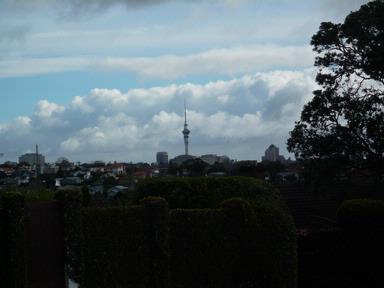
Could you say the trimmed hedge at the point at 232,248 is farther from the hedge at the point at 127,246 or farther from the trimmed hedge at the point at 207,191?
the trimmed hedge at the point at 207,191

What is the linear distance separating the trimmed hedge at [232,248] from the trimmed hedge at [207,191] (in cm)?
110

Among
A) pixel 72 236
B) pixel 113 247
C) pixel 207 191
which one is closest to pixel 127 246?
pixel 113 247

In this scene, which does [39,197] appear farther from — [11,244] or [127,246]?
[127,246]

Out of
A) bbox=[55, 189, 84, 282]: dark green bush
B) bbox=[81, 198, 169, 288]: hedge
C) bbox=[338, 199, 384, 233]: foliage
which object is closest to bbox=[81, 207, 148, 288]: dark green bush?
bbox=[81, 198, 169, 288]: hedge

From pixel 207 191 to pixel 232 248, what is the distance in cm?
170

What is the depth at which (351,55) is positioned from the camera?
1079 inches

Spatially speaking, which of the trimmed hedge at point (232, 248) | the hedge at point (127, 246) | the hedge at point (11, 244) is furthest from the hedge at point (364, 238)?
the hedge at point (11, 244)

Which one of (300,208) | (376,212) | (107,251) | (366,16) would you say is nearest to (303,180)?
(300,208)

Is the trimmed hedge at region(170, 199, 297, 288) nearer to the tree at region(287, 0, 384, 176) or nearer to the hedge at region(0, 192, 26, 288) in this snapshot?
the hedge at region(0, 192, 26, 288)

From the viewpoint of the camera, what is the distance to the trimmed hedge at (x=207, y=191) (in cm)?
1412

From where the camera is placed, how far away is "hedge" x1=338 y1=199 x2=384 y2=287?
12.8 metres

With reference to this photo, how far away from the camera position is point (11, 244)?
11.4 meters

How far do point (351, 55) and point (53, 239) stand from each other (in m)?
19.1

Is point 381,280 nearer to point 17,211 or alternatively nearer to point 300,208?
point 17,211
